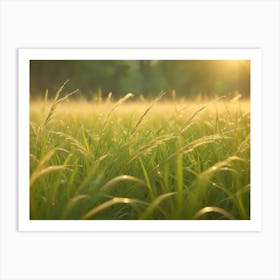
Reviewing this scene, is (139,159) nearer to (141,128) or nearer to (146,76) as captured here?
(141,128)

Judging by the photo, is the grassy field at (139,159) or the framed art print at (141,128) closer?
the grassy field at (139,159)

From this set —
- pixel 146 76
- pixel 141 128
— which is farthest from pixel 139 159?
pixel 146 76

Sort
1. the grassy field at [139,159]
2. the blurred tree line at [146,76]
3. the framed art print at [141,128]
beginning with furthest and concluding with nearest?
the blurred tree line at [146,76], the framed art print at [141,128], the grassy field at [139,159]
